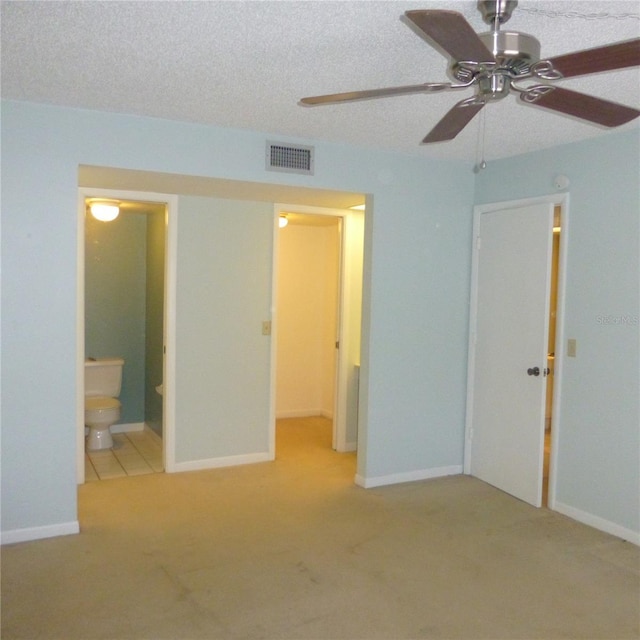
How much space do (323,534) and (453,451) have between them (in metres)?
1.55

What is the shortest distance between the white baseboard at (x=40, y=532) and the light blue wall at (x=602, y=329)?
300cm

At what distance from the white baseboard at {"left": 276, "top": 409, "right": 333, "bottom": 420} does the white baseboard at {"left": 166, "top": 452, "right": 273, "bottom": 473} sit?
1586 millimetres

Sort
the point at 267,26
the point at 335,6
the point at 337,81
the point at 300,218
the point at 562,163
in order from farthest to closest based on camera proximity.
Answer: the point at 300,218
the point at 562,163
the point at 337,81
the point at 267,26
the point at 335,6

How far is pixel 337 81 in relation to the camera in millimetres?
2771

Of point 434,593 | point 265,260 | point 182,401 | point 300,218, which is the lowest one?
point 434,593

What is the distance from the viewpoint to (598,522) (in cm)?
365

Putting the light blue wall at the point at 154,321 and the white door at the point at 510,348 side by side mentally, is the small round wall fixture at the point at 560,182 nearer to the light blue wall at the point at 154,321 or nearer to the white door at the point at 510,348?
the white door at the point at 510,348

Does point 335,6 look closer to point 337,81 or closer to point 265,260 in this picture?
point 337,81

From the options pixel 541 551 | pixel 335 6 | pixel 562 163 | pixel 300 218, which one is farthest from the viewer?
pixel 300 218

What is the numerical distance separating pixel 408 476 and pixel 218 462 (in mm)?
1475

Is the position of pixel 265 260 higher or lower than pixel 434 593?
higher

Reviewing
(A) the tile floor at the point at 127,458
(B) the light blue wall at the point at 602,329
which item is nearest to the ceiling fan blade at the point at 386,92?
(B) the light blue wall at the point at 602,329

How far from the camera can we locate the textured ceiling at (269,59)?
211 centimetres

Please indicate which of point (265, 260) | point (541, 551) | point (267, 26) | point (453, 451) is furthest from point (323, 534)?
point (267, 26)
